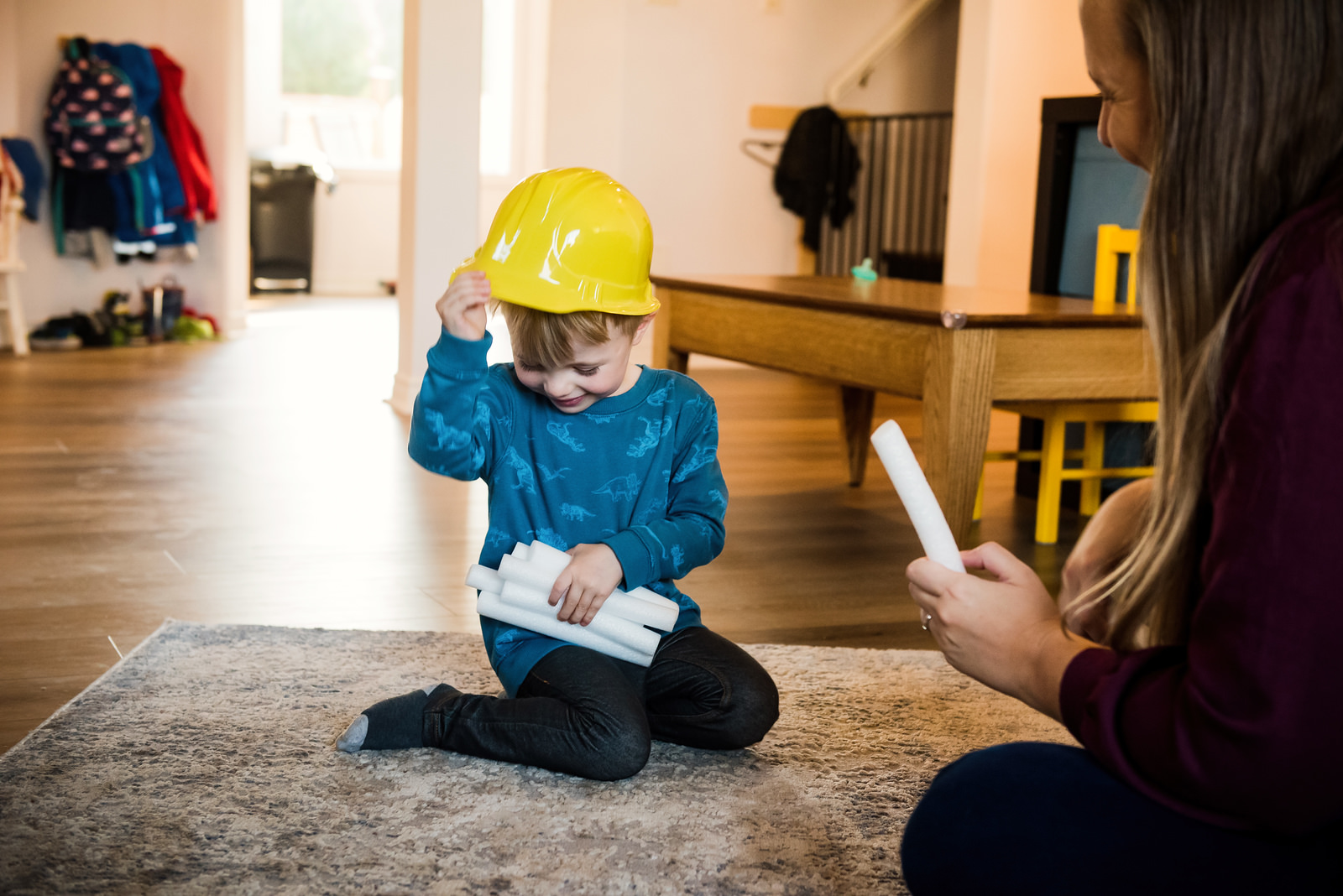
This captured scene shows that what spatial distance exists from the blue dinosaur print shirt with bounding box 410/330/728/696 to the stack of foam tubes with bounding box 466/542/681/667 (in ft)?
0.12

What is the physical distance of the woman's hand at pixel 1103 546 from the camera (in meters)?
1.00

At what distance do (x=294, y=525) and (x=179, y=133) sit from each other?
3925 mm

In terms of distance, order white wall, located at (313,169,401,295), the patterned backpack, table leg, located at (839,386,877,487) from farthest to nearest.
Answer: white wall, located at (313,169,401,295) → the patterned backpack → table leg, located at (839,386,877,487)

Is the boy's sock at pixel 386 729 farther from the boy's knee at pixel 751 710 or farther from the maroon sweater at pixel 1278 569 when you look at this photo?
the maroon sweater at pixel 1278 569

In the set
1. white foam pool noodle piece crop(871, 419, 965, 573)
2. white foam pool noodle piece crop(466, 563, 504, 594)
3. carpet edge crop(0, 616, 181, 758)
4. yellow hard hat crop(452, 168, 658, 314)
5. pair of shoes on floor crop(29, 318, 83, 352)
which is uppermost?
yellow hard hat crop(452, 168, 658, 314)

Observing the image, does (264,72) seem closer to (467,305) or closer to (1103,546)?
(467,305)

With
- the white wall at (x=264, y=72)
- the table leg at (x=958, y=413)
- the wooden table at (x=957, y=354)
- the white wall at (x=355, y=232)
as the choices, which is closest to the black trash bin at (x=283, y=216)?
the white wall at (x=355, y=232)

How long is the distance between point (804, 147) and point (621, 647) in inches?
188

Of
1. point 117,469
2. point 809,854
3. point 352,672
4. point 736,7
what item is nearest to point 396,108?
point 736,7

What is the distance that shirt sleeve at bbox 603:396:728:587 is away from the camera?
4.89 feet

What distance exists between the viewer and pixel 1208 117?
723 mm

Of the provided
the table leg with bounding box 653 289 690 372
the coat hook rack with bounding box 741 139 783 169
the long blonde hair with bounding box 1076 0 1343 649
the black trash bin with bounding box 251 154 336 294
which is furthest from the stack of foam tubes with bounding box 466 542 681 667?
the black trash bin with bounding box 251 154 336 294

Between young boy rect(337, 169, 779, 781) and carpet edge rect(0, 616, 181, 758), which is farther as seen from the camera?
carpet edge rect(0, 616, 181, 758)

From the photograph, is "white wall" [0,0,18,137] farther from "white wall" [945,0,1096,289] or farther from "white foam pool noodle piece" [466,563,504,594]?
"white foam pool noodle piece" [466,563,504,594]
